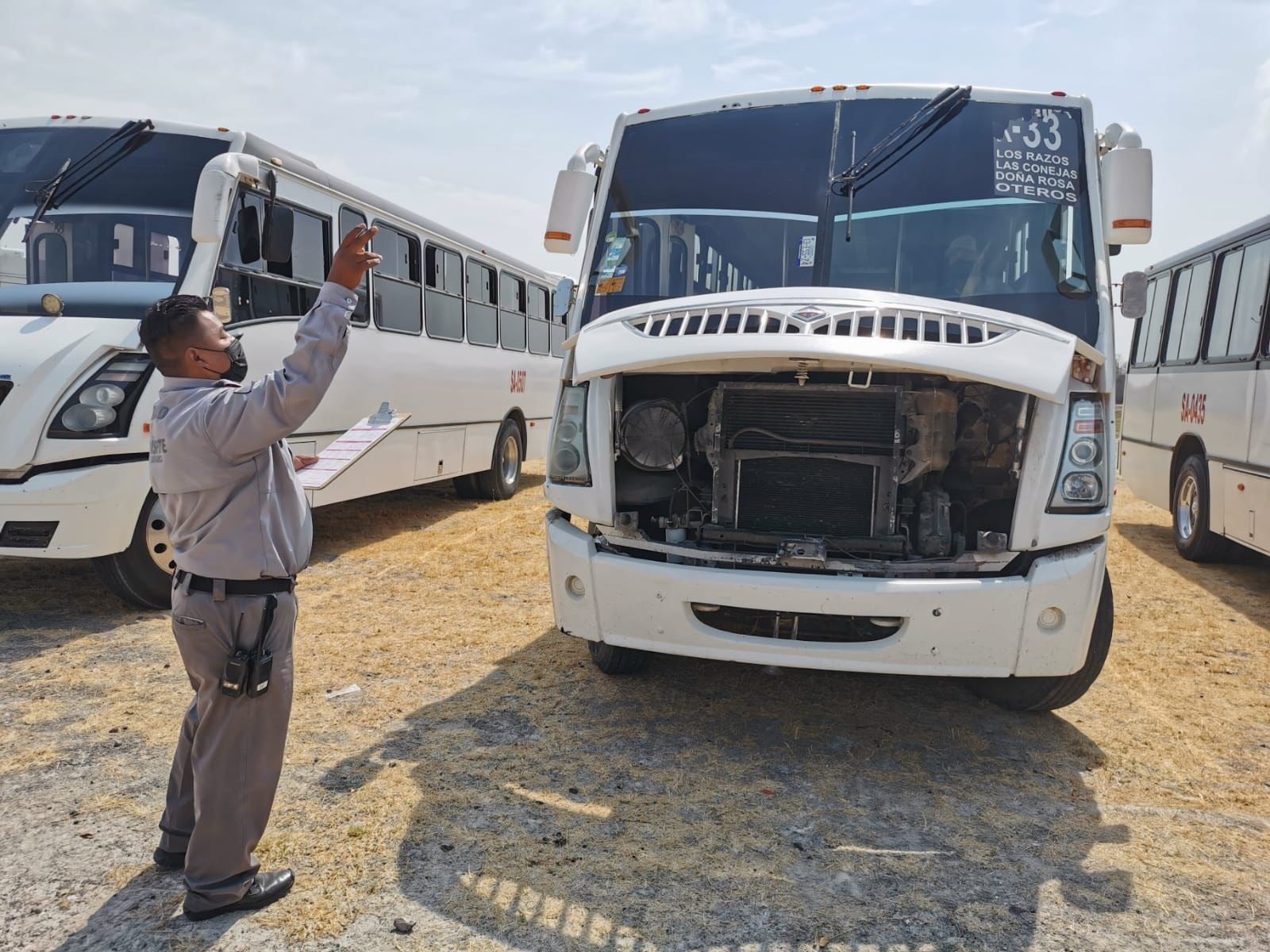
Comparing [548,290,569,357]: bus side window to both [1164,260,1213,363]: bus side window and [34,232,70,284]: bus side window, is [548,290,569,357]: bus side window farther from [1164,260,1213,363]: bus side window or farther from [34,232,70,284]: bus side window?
[34,232,70,284]: bus side window

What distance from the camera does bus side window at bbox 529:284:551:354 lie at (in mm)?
13331

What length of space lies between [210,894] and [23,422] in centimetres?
375

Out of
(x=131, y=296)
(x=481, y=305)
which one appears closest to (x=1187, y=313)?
(x=481, y=305)

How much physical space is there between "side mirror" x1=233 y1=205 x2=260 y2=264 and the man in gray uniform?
4.10 meters

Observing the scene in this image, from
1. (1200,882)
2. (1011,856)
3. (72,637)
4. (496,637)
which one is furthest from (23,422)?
(1200,882)

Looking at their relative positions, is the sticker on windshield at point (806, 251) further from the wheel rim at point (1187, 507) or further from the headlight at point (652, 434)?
the wheel rim at point (1187, 507)

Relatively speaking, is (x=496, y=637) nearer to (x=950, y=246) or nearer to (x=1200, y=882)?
(x=950, y=246)

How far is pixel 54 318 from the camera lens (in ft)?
19.6

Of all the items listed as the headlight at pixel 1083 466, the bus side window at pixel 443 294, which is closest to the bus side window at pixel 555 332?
the bus side window at pixel 443 294

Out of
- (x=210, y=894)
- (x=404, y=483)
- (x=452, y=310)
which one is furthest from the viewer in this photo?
(x=452, y=310)

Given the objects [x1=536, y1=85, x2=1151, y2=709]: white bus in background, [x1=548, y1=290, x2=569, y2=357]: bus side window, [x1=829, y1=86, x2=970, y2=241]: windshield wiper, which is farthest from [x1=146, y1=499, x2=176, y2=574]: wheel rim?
[x1=548, y1=290, x2=569, y2=357]: bus side window

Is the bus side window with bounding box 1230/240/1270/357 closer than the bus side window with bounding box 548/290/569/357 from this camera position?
Yes

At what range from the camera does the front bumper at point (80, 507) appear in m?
5.57

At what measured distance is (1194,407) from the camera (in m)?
9.33
